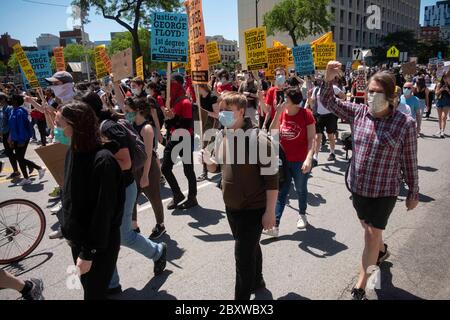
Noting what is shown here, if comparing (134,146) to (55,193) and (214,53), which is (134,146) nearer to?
(55,193)

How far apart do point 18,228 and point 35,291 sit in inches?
59.1

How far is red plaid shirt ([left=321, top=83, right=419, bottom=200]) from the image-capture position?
286 cm

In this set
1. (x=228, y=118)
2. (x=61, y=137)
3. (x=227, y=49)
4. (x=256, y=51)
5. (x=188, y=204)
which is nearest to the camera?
(x=228, y=118)

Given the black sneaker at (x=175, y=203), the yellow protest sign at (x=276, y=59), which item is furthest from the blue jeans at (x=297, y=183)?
the yellow protest sign at (x=276, y=59)

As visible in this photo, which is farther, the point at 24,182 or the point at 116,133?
the point at 24,182

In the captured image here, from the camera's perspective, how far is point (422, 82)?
1241cm

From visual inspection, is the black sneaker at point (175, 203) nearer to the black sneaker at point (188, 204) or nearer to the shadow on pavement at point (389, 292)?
the black sneaker at point (188, 204)

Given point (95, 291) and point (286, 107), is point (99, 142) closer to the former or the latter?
point (95, 291)

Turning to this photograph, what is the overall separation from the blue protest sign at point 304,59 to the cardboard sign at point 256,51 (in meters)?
1.23

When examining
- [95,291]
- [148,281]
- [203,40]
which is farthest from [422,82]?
[95,291]

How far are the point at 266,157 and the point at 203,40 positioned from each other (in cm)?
351

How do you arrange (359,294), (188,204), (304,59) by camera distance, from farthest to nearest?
(304,59) → (188,204) → (359,294)

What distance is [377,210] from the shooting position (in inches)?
117

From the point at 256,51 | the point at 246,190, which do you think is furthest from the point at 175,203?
the point at 256,51
